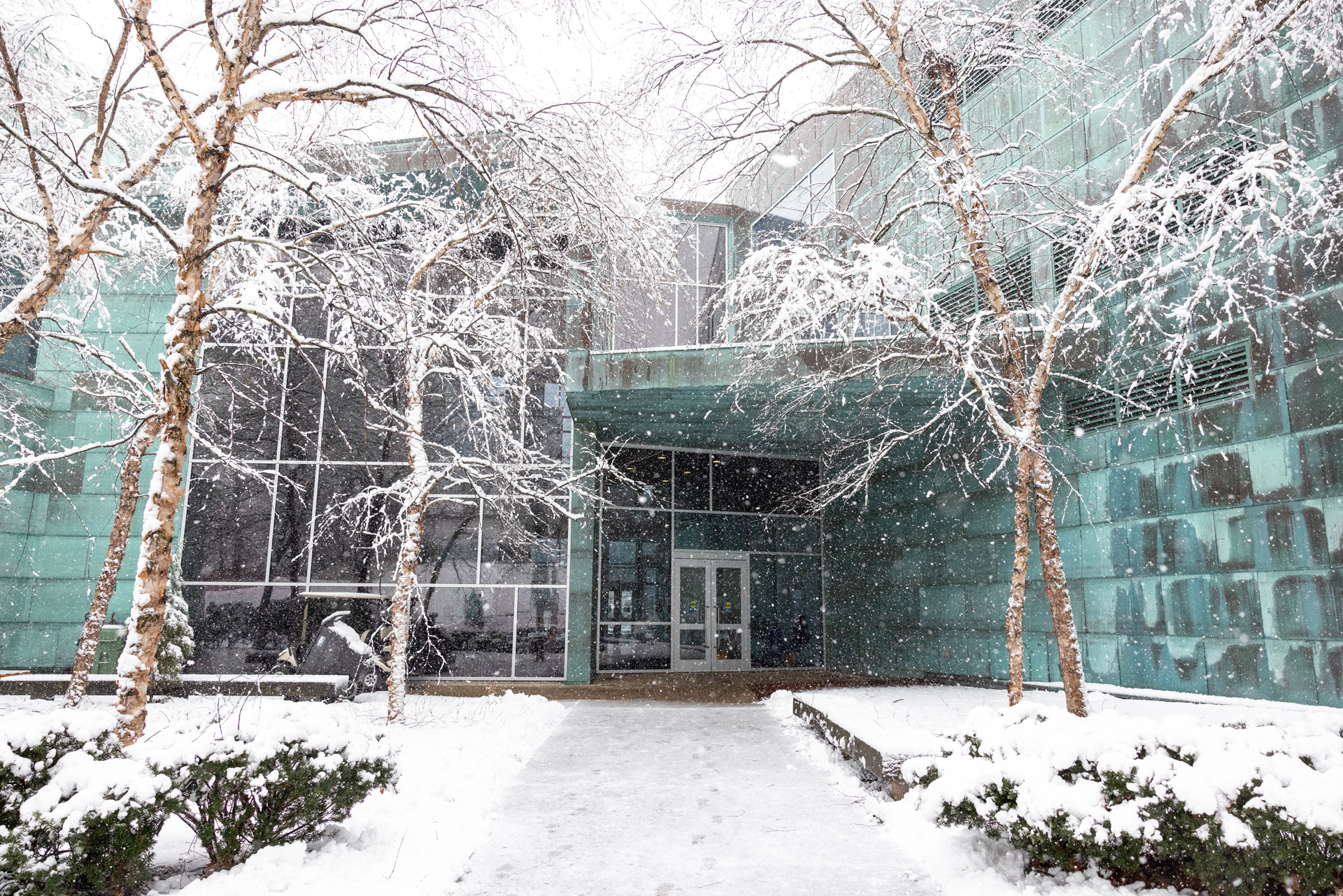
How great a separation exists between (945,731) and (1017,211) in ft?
20.9

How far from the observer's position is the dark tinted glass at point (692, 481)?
18.4 metres

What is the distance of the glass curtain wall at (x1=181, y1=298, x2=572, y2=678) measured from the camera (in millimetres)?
15156

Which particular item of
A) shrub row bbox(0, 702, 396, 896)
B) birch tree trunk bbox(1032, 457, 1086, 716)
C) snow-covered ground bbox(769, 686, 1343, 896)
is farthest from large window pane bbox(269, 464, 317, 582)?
birch tree trunk bbox(1032, 457, 1086, 716)

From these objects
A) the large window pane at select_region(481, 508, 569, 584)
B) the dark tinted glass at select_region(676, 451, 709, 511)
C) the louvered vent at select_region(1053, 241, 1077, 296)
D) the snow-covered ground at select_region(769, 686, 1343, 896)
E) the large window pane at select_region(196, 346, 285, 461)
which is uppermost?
the louvered vent at select_region(1053, 241, 1077, 296)

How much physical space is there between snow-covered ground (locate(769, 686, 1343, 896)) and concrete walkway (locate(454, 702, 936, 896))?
193mm

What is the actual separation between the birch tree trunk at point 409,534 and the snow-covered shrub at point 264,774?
4.83m

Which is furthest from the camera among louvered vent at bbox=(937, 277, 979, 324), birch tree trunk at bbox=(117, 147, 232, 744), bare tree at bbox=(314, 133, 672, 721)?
louvered vent at bbox=(937, 277, 979, 324)

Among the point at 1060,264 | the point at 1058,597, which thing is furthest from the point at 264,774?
the point at 1060,264

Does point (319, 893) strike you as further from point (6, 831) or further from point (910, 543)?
point (910, 543)

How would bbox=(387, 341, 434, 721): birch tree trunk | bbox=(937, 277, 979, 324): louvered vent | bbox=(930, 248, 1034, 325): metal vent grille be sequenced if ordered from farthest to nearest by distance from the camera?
1. bbox=(937, 277, 979, 324): louvered vent
2. bbox=(930, 248, 1034, 325): metal vent grille
3. bbox=(387, 341, 434, 721): birch tree trunk

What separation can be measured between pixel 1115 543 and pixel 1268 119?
5.56 meters

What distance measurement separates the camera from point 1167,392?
956 cm

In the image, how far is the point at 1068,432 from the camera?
472 inches

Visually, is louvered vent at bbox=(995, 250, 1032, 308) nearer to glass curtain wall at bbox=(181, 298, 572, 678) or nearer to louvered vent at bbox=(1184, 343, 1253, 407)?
louvered vent at bbox=(1184, 343, 1253, 407)
